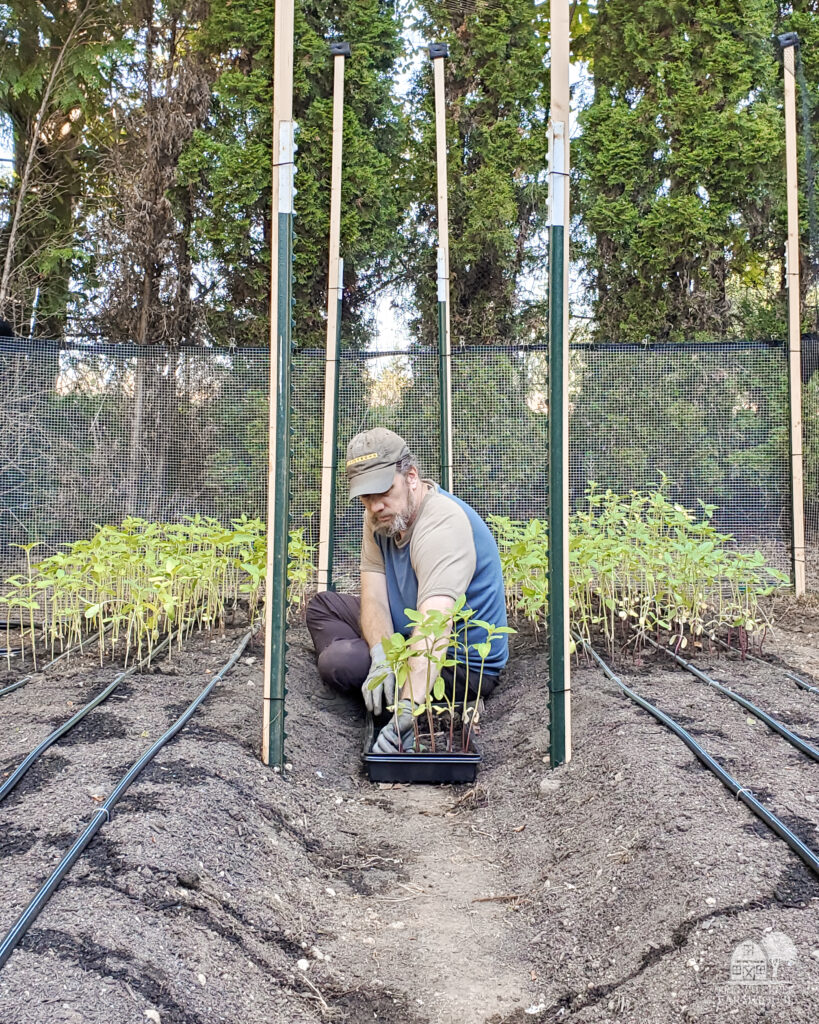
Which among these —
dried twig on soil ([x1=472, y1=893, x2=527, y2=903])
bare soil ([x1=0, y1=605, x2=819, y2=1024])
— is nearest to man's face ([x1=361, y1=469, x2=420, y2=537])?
bare soil ([x1=0, y1=605, x2=819, y2=1024])

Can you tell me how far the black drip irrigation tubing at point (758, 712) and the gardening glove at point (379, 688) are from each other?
126cm

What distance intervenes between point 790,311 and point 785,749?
395cm

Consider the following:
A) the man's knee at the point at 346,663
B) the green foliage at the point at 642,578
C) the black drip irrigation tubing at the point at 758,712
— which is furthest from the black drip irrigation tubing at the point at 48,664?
the black drip irrigation tubing at the point at 758,712

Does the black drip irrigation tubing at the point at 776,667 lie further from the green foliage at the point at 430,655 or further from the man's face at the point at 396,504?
the man's face at the point at 396,504

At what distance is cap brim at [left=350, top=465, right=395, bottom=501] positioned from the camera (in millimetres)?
2758

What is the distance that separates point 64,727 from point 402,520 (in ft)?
4.15

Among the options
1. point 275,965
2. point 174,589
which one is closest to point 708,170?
point 174,589

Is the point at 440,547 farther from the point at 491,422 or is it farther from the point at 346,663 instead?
the point at 491,422

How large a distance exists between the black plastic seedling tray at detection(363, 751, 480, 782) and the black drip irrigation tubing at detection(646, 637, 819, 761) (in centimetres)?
98

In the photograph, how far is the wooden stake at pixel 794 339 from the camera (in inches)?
216

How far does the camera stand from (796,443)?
220 inches

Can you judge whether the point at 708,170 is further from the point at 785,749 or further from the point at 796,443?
the point at 785,749

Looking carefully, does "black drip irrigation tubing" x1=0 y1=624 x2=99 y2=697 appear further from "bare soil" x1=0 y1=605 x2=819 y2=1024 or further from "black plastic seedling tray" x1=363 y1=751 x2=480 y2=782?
"black plastic seedling tray" x1=363 y1=751 x2=480 y2=782

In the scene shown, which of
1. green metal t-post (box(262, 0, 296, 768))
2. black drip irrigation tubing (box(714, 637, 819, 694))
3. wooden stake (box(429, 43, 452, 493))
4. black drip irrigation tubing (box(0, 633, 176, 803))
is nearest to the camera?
black drip irrigation tubing (box(0, 633, 176, 803))
